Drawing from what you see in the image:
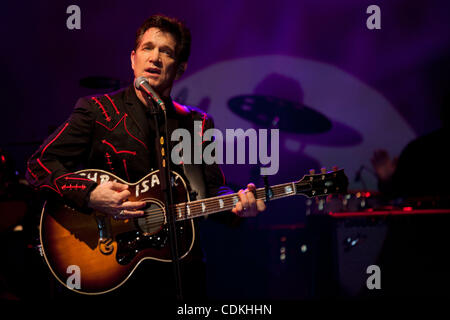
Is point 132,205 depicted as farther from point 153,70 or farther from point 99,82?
point 99,82

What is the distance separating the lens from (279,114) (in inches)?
180

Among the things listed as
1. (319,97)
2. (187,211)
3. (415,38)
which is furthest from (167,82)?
(415,38)

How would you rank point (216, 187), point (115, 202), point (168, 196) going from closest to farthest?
point (168, 196) → point (115, 202) → point (216, 187)

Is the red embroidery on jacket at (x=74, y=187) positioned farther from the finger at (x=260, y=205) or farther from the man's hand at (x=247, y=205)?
the finger at (x=260, y=205)

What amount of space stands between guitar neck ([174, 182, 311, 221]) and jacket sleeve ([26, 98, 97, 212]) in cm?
55

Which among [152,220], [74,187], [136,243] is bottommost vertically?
[136,243]

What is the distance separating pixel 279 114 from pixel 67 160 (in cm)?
275

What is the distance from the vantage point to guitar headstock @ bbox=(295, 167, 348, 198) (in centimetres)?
260

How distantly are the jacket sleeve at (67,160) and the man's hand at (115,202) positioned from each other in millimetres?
51

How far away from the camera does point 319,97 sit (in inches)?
193

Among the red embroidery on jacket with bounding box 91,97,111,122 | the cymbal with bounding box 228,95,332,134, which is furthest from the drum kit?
the red embroidery on jacket with bounding box 91,97,111,122

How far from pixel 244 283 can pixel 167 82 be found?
2.57 metres

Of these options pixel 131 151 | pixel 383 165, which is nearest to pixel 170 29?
A: pixel 131 151
